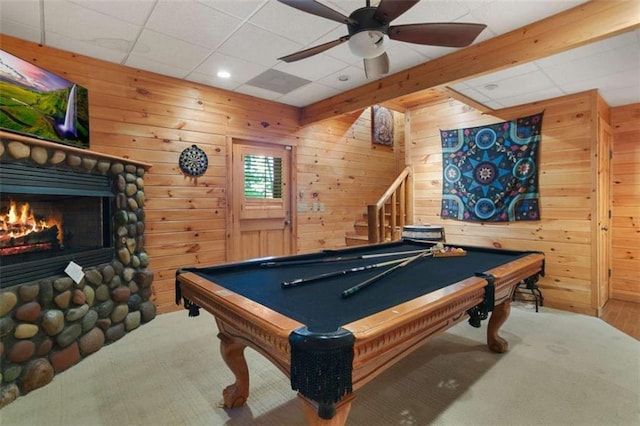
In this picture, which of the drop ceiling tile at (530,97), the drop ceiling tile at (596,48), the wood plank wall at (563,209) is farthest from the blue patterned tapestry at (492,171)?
the drop ceiling tile at (596,48)

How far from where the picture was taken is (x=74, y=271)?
2434 mm

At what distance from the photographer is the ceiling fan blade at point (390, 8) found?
155cm

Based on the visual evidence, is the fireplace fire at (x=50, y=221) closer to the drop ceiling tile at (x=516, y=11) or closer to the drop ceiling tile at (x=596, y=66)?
the drop ceiling tile at (x=516, y=11)

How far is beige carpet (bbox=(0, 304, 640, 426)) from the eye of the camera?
178 cm

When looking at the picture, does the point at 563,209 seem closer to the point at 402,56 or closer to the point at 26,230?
the point at 402,56

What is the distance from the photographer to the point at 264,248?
4340mm

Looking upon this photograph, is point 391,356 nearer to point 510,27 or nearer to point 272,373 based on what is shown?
point 272,373

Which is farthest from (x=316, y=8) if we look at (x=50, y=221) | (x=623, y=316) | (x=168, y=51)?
(x=623, y=316)

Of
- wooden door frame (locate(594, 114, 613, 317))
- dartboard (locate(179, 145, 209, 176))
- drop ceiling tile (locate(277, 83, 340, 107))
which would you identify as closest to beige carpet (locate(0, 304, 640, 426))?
wooden door frame (locate(594, 114, 613, 317))

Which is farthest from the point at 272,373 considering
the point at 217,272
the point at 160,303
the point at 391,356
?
the point at 160,303

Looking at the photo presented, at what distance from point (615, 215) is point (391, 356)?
4416 millimetres

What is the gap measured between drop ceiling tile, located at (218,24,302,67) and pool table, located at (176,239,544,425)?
1.79m

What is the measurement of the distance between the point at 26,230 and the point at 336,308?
8.58 ft

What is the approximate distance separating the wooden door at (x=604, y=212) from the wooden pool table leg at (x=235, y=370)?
371 cm
